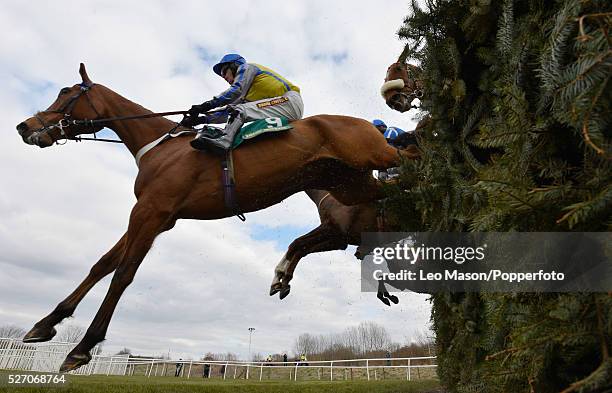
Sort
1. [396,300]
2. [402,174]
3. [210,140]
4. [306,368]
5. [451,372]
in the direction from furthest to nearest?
[306,368] → [396,300] → [210,140] → [402,174] → [451,372]

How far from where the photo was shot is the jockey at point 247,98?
5.69 m

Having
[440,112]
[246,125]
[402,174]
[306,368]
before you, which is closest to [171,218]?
[246,125]

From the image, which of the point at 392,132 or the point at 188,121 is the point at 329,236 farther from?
the point at 188,121

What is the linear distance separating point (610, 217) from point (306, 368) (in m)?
24.7

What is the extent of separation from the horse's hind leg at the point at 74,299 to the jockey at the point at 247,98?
199cm

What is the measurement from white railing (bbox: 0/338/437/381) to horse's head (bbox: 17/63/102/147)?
28.5 feet

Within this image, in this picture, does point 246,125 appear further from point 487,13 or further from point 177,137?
point 487,13

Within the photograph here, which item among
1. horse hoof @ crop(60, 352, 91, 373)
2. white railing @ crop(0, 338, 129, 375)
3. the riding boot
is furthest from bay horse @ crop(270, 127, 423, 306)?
white railing @ crop(0, 338, 129, 375)

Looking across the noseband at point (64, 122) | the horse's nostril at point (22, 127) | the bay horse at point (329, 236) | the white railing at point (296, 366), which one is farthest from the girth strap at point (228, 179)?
the white railing at point (296, 366)

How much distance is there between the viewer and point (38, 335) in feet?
17.8

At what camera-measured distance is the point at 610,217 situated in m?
2.01

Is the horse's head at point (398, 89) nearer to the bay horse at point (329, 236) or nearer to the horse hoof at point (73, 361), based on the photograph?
the bay horse at point (329, 236)

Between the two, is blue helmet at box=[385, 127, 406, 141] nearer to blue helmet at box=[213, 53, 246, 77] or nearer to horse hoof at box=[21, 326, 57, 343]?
blue helmet at box=[213, 53, 246, 77]

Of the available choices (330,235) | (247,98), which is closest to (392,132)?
(330,235)
